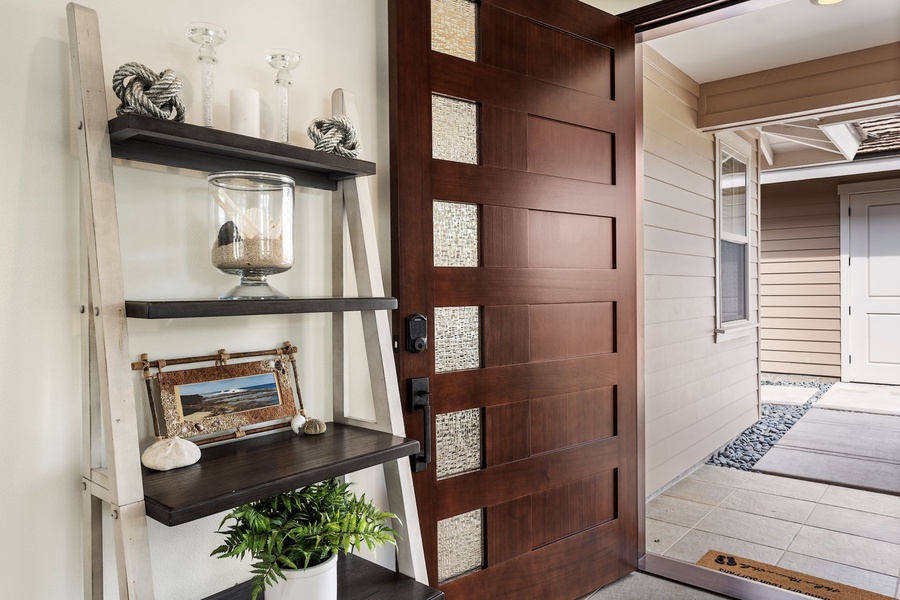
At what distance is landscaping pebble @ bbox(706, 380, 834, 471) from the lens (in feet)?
14.5

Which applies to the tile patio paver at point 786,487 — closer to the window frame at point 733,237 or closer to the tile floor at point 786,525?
the tile floor at point 786,525

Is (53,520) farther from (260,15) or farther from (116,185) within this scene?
(260,15)

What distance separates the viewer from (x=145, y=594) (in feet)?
3.54

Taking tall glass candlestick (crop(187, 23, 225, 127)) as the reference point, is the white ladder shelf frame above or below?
below

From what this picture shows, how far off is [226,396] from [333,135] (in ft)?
2.11

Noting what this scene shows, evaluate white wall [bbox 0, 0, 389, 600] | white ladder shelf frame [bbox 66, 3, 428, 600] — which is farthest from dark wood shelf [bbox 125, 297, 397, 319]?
white wall [bbox 0, 0, 389, 600]

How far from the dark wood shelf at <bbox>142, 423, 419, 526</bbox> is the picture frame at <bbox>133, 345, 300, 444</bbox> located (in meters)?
0.04

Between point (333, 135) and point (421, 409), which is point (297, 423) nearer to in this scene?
point (421, 409)

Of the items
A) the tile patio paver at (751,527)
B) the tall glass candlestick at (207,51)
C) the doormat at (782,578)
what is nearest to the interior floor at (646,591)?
the doormat at (782,578)

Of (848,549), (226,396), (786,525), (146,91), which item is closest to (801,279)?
(786,525)

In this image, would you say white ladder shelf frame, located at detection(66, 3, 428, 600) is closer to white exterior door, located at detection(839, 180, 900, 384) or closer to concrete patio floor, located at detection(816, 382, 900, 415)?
concrete patio floor, located at detection(816, 382, 900, 415)

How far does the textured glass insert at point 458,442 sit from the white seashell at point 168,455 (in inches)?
32.6

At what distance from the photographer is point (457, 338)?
2.00m

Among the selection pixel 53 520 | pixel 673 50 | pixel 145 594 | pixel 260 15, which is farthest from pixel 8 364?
pixel 673 50
